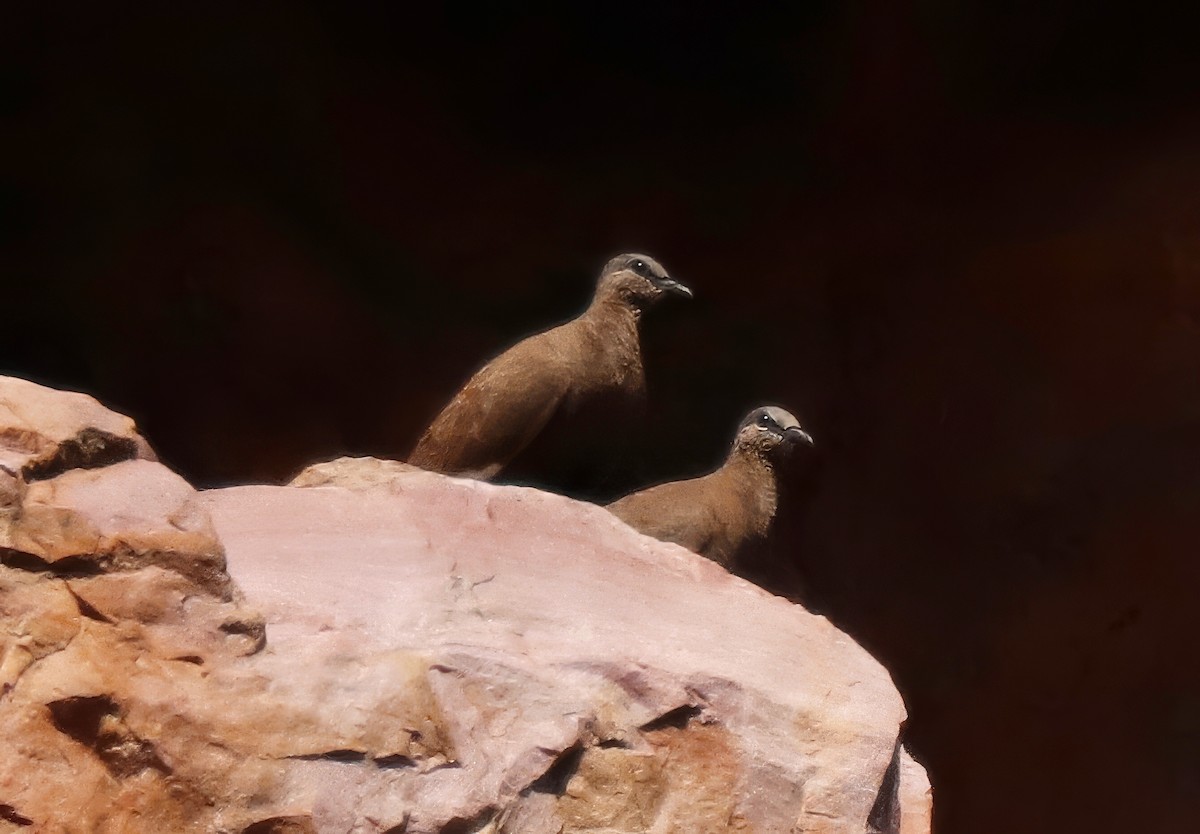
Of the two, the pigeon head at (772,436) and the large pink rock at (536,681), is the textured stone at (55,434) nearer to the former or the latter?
the large pink rock at (536,681)

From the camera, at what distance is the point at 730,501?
244 centimetres

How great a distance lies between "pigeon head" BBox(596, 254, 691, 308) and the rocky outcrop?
94 cm

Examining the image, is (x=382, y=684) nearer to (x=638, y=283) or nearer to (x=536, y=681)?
(x=536, y=681)

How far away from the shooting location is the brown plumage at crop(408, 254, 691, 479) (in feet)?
7.80

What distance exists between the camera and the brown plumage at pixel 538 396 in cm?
238

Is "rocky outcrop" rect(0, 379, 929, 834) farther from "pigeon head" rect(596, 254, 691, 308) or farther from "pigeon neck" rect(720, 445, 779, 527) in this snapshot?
"pigeon head" rect(596, 254, 691, 308)

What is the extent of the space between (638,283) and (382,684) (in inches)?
54.7

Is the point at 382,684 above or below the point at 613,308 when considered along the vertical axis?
below

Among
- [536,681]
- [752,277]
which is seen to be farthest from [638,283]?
[536,681]

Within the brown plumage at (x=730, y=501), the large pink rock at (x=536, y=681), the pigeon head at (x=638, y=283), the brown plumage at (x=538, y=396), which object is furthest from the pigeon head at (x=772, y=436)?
the large pink rock at (x=536, y=681)

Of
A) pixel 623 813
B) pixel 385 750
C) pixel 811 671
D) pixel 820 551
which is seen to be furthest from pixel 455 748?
pixel 820 551

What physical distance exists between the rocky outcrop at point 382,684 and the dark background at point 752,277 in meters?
1.65

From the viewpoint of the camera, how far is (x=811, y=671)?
1.72 m

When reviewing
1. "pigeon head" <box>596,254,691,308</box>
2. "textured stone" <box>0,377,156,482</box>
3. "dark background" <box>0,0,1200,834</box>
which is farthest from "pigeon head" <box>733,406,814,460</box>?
"textured stone" <box>0,377,156,482</box>
